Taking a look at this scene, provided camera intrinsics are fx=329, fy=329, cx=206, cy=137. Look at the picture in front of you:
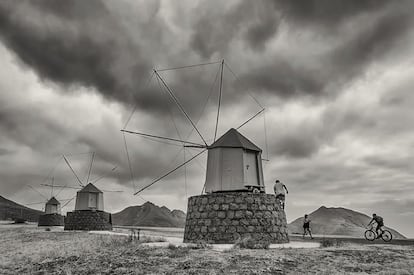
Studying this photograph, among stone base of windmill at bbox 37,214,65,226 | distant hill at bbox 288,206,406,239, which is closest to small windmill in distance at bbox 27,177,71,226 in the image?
stone base of windmill at bbox 37,214,65,226

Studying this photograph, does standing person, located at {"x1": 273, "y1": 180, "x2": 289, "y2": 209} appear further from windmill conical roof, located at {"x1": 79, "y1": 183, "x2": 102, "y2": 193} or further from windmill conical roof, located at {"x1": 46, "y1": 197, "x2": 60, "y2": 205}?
windmill conical roof, located at {"x1": 46, "y1": 197, "x2": 60, "y2": 205}

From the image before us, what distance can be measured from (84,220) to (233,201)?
97.4 ft

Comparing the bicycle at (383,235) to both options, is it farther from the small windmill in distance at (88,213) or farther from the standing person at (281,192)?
the small windmill in distance at (88,213)

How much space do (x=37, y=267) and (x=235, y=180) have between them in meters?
10.3

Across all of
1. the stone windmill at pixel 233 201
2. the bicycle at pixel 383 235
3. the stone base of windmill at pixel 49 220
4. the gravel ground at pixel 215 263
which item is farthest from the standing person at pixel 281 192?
the stone base of windmill at pixel 49 220

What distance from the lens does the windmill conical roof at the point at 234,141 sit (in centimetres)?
1792

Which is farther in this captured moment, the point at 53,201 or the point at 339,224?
the point at 53,201

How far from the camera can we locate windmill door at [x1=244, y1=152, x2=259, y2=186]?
17734 millimetres

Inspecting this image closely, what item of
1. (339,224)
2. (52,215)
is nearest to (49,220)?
(52,215)

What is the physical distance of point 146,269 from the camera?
8.65 m

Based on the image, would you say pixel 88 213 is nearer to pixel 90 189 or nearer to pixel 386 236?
pixel 90 189

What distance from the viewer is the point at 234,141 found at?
59.5 feet

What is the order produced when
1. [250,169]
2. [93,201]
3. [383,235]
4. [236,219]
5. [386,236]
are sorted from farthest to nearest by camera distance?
[93,201]
[383,235]
[250,169]
[386,236]
[236,219]

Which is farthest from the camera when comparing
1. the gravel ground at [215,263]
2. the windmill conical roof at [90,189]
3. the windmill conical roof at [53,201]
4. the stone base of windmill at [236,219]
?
the windmill conical roof at [53,201]
